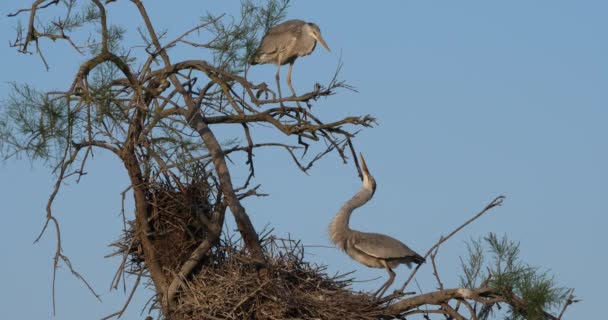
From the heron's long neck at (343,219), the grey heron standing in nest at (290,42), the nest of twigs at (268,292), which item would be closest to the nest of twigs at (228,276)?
the nest of twigs at (268,292)

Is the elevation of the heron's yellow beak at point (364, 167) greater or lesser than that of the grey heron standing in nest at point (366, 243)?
greater

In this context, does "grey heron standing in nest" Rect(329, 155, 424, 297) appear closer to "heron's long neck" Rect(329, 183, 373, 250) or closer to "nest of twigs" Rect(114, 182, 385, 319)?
"heron's long neck" Rect(329, 183, 373, 250)

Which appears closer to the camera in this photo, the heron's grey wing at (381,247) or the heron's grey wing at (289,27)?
the heron's grey wing at (381,247)

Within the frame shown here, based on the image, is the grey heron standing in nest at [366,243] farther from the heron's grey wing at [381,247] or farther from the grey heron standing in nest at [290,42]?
the grey heron standing in nest at [290,42]

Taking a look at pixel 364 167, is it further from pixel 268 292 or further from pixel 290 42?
pixel 268 292

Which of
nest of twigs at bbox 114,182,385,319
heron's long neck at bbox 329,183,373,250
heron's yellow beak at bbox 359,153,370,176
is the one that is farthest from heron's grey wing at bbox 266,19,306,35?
nest of twigs at bbox 114,182,385,319

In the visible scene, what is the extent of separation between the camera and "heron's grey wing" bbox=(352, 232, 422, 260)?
31.1 feet

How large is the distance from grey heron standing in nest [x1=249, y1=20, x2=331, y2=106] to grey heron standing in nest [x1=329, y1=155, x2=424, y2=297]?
1.39 meters

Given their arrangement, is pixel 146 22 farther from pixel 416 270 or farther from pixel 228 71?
pixel 416 270

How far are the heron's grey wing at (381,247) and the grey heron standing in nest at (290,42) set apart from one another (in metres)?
1.60

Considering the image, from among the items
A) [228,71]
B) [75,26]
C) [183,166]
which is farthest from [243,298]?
[75,26]

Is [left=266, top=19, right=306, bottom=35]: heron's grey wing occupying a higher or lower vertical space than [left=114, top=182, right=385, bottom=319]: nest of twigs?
higher

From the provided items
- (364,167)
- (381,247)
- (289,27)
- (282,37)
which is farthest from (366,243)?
(289,27)

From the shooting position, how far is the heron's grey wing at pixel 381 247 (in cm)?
948
